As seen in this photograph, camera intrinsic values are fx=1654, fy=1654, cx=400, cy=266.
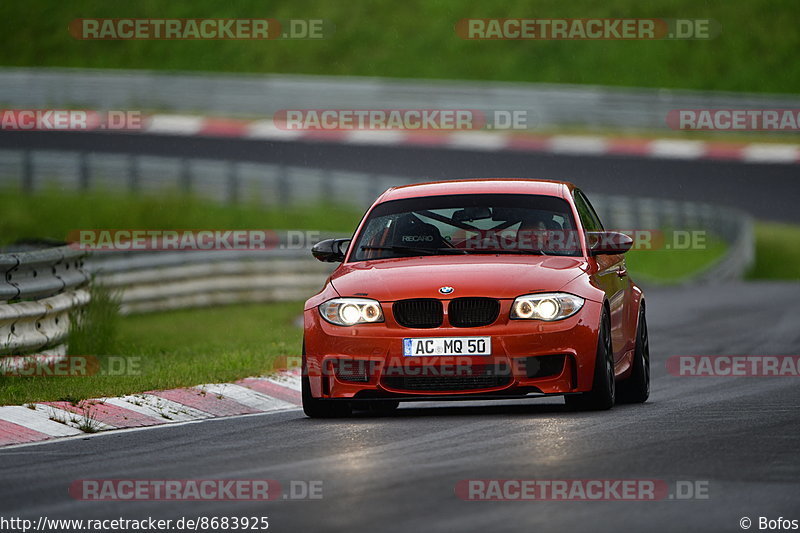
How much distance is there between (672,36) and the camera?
182ft

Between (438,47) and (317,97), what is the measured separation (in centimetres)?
1643

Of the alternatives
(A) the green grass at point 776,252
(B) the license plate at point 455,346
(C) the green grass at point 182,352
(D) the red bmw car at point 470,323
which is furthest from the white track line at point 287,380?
(A) the green grass at point 776,252

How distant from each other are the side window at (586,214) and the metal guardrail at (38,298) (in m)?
4.17

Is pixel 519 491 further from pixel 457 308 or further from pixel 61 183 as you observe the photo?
pixel 61 183

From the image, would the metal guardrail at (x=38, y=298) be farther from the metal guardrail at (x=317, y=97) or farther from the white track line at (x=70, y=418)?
the metal guardrail at (x=317, y=97)

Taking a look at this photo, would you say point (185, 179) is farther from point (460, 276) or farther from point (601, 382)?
point (601, 382)

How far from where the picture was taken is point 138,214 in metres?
30.2

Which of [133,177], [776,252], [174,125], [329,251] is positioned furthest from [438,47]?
[329,251]

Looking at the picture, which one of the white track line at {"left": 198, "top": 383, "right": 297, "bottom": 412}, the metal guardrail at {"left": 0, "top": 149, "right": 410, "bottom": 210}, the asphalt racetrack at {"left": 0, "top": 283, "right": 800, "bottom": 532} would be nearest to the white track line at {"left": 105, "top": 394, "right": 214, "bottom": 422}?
the asphalt racetrack at {"left": 0, "top": 283, "right": 800, "bottom": 532}

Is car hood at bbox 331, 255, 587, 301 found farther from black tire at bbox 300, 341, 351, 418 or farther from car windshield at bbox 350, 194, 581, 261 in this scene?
black tire at bbox 300, 341, 351, 418

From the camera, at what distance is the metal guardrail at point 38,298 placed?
40.0 feet

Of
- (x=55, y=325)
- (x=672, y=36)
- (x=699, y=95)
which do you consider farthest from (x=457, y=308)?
(x=672, y=36)

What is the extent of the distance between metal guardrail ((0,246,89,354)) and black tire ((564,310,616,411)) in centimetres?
431

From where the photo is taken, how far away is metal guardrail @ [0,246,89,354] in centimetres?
1218
